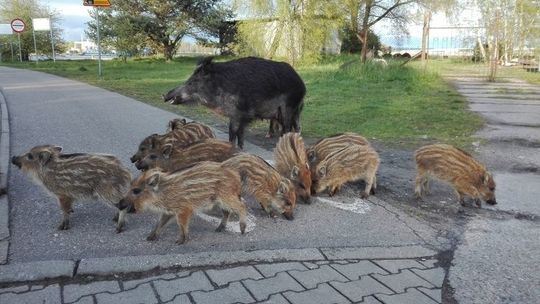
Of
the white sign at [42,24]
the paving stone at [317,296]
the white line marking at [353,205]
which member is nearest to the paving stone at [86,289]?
the paving stone at [317,296]

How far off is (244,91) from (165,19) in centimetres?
3792

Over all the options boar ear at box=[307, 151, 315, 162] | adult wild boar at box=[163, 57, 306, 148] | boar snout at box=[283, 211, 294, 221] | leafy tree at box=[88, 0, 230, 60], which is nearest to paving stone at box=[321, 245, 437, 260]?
boar snout at box=[283, 211, 294, 221]

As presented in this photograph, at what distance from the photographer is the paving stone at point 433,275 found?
4.27 m

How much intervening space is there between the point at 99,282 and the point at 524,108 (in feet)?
Answer: 51.7

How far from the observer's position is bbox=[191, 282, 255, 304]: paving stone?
3.82m

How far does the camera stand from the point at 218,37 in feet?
156

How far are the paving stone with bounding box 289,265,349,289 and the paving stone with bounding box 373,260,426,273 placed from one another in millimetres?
500

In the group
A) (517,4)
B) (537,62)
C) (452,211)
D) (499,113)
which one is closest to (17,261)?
(452,211)

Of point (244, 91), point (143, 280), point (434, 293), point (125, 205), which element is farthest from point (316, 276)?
point (244, 91)

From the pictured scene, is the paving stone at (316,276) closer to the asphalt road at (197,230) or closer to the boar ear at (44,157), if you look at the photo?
the asphalt road at (197,230)

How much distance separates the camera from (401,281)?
4234 mm

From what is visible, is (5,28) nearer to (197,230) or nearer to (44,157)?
(44,157)

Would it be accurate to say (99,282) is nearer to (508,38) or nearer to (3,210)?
(3,210)

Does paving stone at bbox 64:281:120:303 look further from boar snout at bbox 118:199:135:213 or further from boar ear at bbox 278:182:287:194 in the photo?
boar ear at bbox 278:182:287:194
